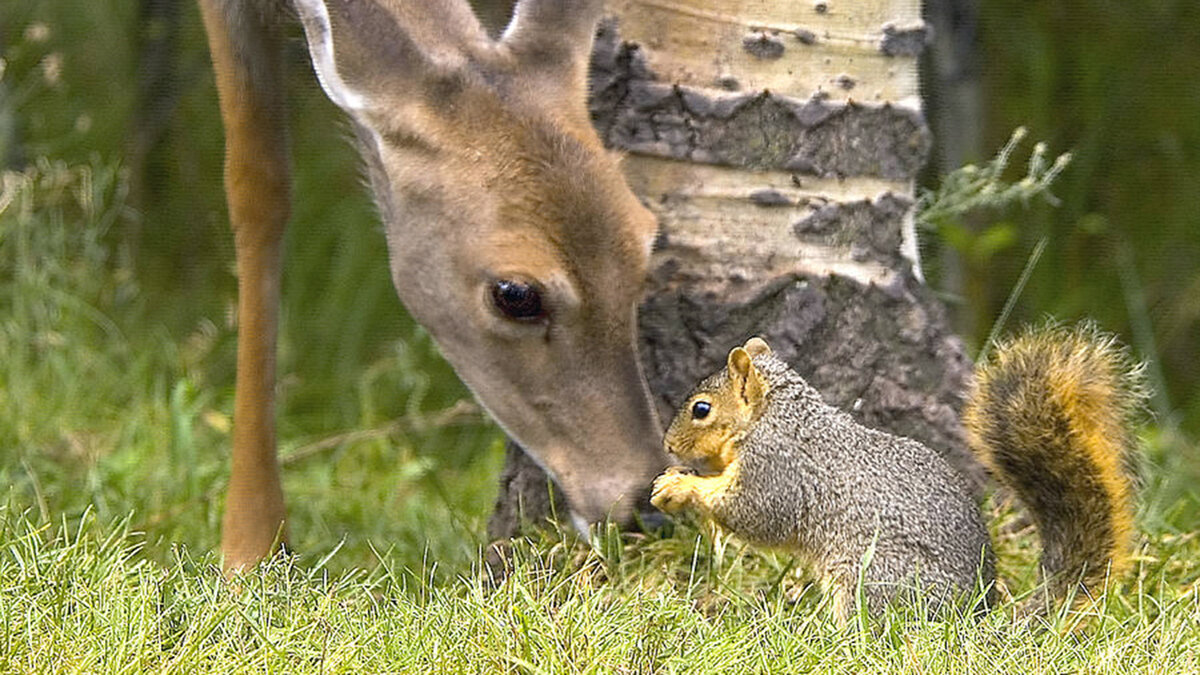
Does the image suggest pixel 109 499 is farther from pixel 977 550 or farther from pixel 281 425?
pixel 977 550

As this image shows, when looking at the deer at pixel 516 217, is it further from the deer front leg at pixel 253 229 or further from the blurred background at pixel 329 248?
the blurred background at pixel 329 248

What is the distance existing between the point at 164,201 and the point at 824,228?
4.78 m

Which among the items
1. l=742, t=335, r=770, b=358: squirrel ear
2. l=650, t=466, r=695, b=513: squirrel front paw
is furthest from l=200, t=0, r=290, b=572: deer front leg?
l=742, t=335, r=770, b=358: squirrel ear

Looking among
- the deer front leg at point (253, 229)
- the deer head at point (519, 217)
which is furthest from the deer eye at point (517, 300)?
the deer front leg at point (253, 229)

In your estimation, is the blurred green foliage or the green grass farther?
the blurred green foliage

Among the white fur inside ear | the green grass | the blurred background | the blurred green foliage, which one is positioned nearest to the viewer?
the green grass

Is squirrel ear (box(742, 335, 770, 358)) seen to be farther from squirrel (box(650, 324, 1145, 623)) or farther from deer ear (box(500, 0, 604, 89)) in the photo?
deer ear (box(500, 0, 604, 89))

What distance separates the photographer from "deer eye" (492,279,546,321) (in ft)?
11.6

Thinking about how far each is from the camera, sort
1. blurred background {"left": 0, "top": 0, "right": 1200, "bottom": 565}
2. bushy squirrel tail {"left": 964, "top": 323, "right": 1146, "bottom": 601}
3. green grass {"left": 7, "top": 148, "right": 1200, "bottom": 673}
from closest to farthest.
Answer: green grass {"left": 7, "top": 148, "right": 1200, "bottom": 673} < bushy squirrel tail {"left": 964, "top": 323, "right": 1146, "bottom": 601} < blurred background {"left": 0, "top": 0, "right": 1200, "bottom": 565}

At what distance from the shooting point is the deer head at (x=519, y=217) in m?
3.52

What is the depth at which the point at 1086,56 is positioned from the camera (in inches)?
278

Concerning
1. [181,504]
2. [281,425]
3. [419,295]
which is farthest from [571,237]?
[281,425]

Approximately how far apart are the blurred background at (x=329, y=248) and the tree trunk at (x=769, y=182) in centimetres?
122

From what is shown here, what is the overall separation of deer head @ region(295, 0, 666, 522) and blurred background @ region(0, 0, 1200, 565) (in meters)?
1.10
